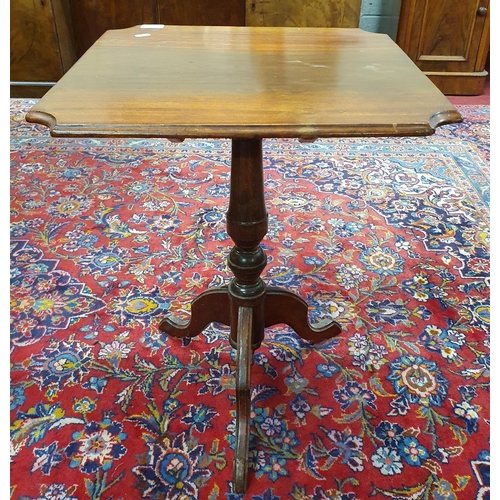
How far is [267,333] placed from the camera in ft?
5.61

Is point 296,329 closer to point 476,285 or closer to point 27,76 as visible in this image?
point 476,285

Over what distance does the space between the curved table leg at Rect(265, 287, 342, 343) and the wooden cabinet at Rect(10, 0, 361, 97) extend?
7.20 ft

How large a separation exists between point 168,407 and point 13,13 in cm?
270

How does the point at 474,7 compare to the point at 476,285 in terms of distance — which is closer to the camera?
the point at 476,285

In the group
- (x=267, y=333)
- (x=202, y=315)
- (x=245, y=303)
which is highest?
(x=245, y=303)

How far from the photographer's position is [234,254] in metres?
1.41

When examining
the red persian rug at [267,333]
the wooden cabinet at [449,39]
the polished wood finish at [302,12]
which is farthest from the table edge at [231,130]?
the wooden cabinet at [449,39]

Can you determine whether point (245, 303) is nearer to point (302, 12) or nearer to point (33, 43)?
point (302, 12)

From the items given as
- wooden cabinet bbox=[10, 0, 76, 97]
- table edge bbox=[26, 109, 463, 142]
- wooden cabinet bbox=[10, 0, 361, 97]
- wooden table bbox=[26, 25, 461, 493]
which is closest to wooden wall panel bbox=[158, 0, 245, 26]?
wooden cabinet bbox=[10, 0, 361, 97]

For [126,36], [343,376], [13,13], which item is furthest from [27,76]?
[343,376]

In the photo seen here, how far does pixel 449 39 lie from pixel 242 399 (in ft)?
9.29

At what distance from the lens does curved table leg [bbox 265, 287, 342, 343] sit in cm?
155

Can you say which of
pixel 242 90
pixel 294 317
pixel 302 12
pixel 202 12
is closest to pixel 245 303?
pixel 294 317

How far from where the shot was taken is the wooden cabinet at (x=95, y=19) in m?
3.12
